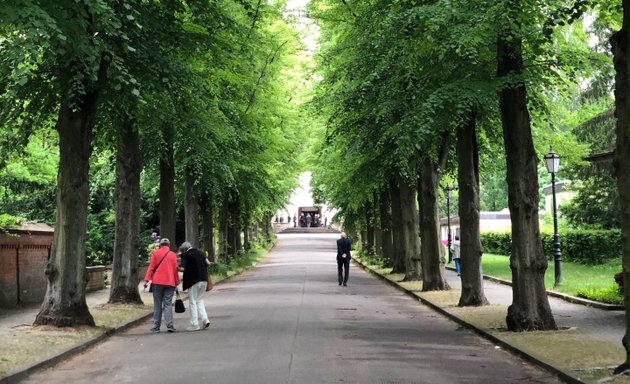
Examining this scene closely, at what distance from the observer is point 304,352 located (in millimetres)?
11039

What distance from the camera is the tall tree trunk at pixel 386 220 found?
36.8m

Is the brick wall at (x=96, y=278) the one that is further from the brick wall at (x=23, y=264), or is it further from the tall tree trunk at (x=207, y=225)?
the tall tree trunk at (x=207, y=225)

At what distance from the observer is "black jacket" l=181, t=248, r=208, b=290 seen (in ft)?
48.0

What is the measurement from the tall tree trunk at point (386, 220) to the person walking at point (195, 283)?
21872mm

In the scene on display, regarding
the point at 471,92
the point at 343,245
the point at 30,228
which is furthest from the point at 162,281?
the point at 343,245

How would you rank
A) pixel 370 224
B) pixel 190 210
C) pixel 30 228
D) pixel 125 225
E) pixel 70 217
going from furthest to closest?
1. pixel 370 224
2. pixel 190 210
3. pixel 30 228
4. pixel 125 225
5. pixel 70 217

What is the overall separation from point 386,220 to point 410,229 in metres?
9.28

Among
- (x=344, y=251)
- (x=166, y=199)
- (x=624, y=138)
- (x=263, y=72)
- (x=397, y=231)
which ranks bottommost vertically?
(x=344, y=251)

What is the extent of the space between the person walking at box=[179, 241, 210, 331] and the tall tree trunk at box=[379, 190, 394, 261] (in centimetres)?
2187

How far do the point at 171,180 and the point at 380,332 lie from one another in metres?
11.1

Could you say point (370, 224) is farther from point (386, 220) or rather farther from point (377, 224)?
point (386, 220)

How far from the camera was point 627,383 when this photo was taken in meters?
7.94

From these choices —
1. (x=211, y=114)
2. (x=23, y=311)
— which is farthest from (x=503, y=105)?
(x=23, y=311)

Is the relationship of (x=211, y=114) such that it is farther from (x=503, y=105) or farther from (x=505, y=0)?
(x=505, y=0)
